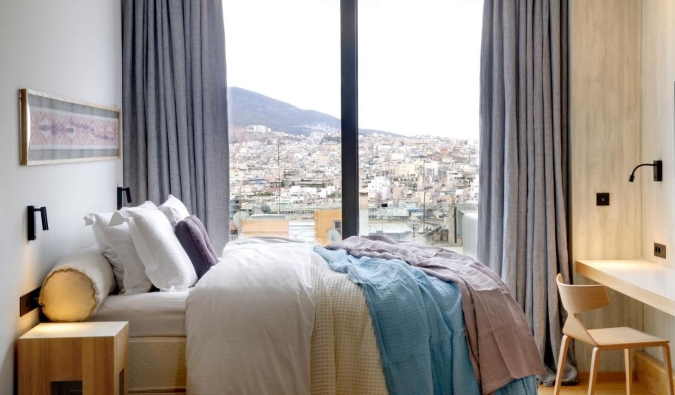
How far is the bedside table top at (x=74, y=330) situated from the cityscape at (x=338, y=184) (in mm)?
1941

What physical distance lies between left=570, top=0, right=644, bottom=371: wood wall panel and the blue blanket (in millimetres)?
1535

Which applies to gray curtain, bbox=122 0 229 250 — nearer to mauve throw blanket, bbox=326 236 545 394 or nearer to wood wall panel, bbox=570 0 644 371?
mauve throw blanket, bbox=326 236 545 394

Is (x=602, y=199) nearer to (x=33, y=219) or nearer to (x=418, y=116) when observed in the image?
(x=418, y=116)

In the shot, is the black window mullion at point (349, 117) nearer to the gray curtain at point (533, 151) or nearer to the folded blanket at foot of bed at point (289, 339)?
the gray curtain at point (533, 151)

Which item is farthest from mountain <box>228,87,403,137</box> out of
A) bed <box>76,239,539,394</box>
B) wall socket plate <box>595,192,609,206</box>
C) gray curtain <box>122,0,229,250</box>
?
bed <box>76,239,539,394</box>

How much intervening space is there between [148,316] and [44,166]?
0.83m

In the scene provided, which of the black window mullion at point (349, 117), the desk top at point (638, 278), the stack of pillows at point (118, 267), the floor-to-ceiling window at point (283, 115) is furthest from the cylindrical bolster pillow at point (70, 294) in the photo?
the desk top at point (638, 278)

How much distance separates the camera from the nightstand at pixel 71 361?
2.83 m

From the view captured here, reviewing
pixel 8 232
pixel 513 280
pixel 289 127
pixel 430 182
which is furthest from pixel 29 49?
pixel 513 280

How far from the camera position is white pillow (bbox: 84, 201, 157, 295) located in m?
3.37

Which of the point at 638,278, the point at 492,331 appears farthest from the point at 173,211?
the point at 638,278

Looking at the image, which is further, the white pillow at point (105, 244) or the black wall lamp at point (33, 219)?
the white pillow at point (105, 244)

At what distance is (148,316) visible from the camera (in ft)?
10.5

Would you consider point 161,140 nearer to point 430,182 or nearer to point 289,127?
point 289,127
